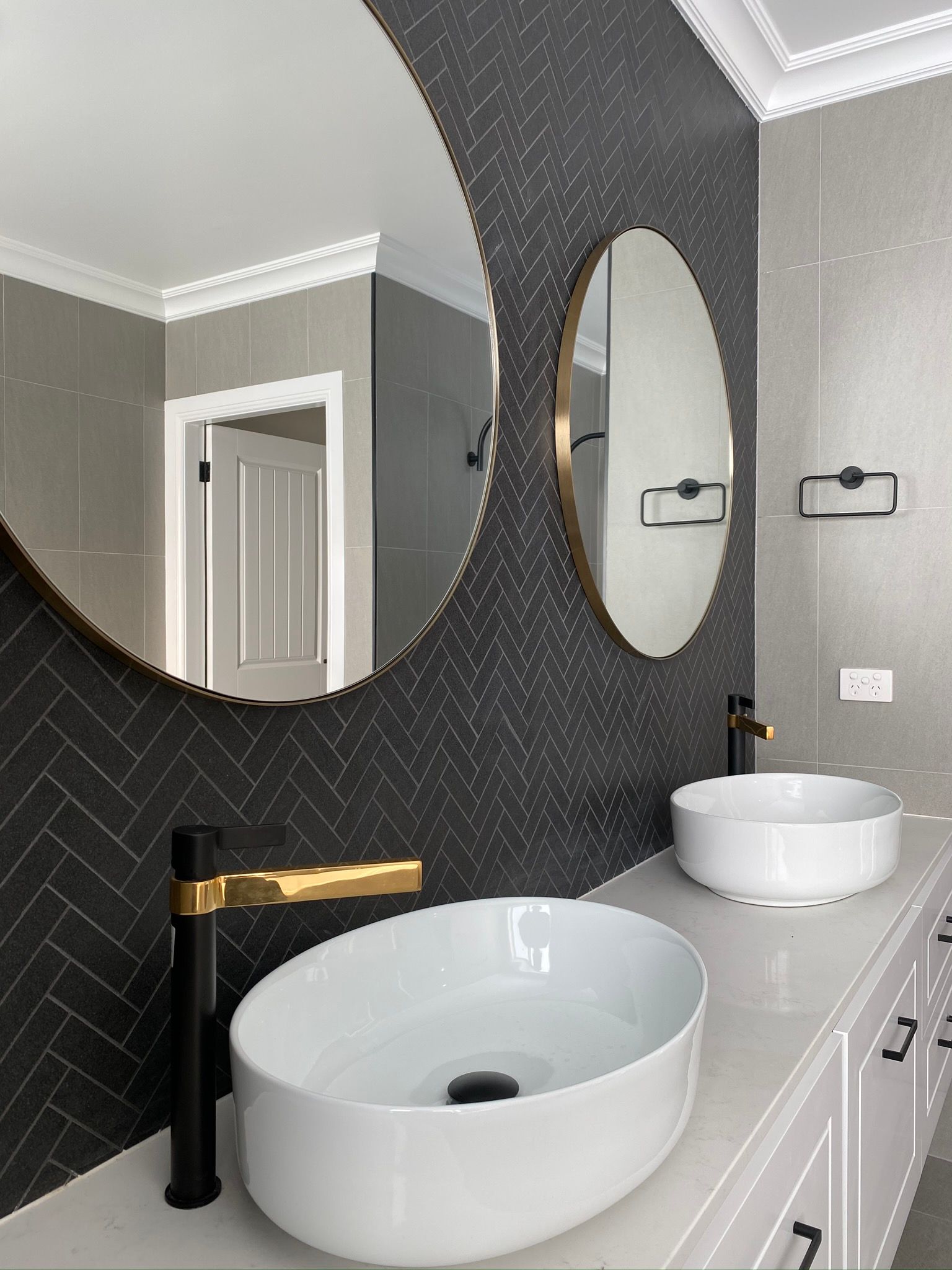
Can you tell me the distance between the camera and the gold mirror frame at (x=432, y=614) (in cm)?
75

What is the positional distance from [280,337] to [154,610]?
0.30 meters

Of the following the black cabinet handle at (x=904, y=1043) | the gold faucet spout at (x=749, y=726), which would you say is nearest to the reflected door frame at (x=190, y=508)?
the black cabinet handle at (x=904, y=1043)

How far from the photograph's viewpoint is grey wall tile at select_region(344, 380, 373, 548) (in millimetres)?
1026

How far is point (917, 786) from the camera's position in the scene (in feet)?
7.30

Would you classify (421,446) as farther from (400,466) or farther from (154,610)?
(154,610)

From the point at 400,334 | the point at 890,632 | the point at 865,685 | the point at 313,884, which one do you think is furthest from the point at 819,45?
the point at 313,884

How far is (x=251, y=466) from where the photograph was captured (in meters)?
0.92

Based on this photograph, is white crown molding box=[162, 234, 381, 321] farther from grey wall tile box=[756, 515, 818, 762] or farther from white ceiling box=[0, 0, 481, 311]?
grey wall tile box=[756, 515, 818, 762]

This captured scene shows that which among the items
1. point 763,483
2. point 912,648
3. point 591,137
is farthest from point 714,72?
point 912,648

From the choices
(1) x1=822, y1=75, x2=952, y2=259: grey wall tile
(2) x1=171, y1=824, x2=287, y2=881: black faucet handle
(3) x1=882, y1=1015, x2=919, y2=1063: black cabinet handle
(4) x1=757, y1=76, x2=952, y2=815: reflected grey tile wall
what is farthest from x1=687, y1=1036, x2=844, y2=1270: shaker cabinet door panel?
(1) x1=822, y1=75, x2=952, y2=259: grey wall tile

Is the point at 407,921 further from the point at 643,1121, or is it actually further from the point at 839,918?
the point at 839,918

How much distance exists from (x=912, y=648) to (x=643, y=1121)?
177 cm

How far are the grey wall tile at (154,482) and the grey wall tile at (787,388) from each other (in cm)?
188

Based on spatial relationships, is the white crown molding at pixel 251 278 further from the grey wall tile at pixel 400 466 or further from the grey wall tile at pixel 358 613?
the grey wall tile at pixel 358 613
